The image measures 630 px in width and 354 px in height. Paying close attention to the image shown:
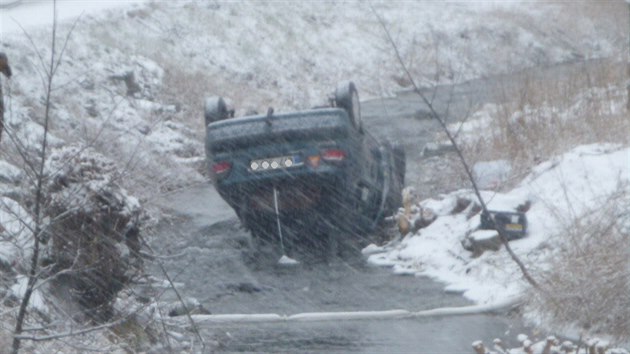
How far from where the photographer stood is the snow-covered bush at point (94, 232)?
659cm

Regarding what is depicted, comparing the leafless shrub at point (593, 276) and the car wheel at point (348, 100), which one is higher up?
the car wheel at point (348, 100)

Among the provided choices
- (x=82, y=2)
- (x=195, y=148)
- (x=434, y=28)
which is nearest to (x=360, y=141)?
(x=195, y=148)

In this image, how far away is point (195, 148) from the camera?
1852 centimetres

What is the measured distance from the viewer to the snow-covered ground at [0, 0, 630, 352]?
10.1m

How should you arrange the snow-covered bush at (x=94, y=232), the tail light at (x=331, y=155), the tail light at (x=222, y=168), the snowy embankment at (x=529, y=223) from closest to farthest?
the snow-covered bush at (x=94, y=232), the snowy embankment at (x=529, y=223), the tail light at (x=331, y=155), the tail light at (x=222, y=168)

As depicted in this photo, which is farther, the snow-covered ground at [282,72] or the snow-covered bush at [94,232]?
the snow-covered ground at [282,72]

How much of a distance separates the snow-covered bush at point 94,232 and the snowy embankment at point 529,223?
320cm

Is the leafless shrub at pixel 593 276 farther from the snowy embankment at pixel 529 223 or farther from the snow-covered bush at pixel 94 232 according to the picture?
the snow-covered bush at pixel 94 232

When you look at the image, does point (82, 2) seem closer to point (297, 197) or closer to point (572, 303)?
point (297, 197)

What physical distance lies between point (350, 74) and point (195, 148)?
11502 mm

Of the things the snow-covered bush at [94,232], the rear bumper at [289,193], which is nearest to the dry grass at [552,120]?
the rear bumper at [289,193]

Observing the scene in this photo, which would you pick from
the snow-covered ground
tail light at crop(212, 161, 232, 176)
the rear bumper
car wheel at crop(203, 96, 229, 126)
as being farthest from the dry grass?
tail light at crop(212, 161, 232, 176)

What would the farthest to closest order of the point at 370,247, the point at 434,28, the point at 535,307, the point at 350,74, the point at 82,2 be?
the point at 434,28 → the point at 350,74 → the point at 82,2 → the point at 370,247 → the point at 535,307

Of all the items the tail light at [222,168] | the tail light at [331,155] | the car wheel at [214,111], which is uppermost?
the car wheel at [214,111]
